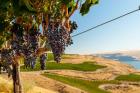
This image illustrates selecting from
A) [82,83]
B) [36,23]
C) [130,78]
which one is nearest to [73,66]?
[130,78]

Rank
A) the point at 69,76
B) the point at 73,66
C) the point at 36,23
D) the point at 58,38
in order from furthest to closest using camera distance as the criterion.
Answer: the point at 73,66 → the point at 69,76 → the point at 36,23 → the point at 58,38

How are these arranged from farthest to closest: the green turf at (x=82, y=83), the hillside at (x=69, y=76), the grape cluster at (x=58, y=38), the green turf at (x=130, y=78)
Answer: the green turf at (x=130, y=78) < the green turf at (x=82, y=83) < the hillside at (x=69, y=76) < the grape cluster at (x=58, y=38)

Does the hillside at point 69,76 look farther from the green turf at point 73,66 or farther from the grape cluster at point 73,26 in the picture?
the grape cluster at point 73,26

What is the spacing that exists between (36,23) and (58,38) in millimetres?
2726

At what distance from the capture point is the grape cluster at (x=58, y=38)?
16672mm

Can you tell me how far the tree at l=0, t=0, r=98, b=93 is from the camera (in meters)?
15.7

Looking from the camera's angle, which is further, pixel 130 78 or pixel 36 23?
pixel 130 78

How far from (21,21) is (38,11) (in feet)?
8.17

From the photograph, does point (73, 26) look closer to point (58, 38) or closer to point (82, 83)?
point (58, 38)

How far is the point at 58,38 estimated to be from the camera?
16.7 m

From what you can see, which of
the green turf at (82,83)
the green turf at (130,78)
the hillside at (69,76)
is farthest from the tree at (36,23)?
the green turf at (130,78)

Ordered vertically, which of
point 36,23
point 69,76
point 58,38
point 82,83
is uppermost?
point 36,23

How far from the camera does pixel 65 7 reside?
1681 cm

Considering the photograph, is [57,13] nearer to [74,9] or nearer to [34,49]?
[74,9]
